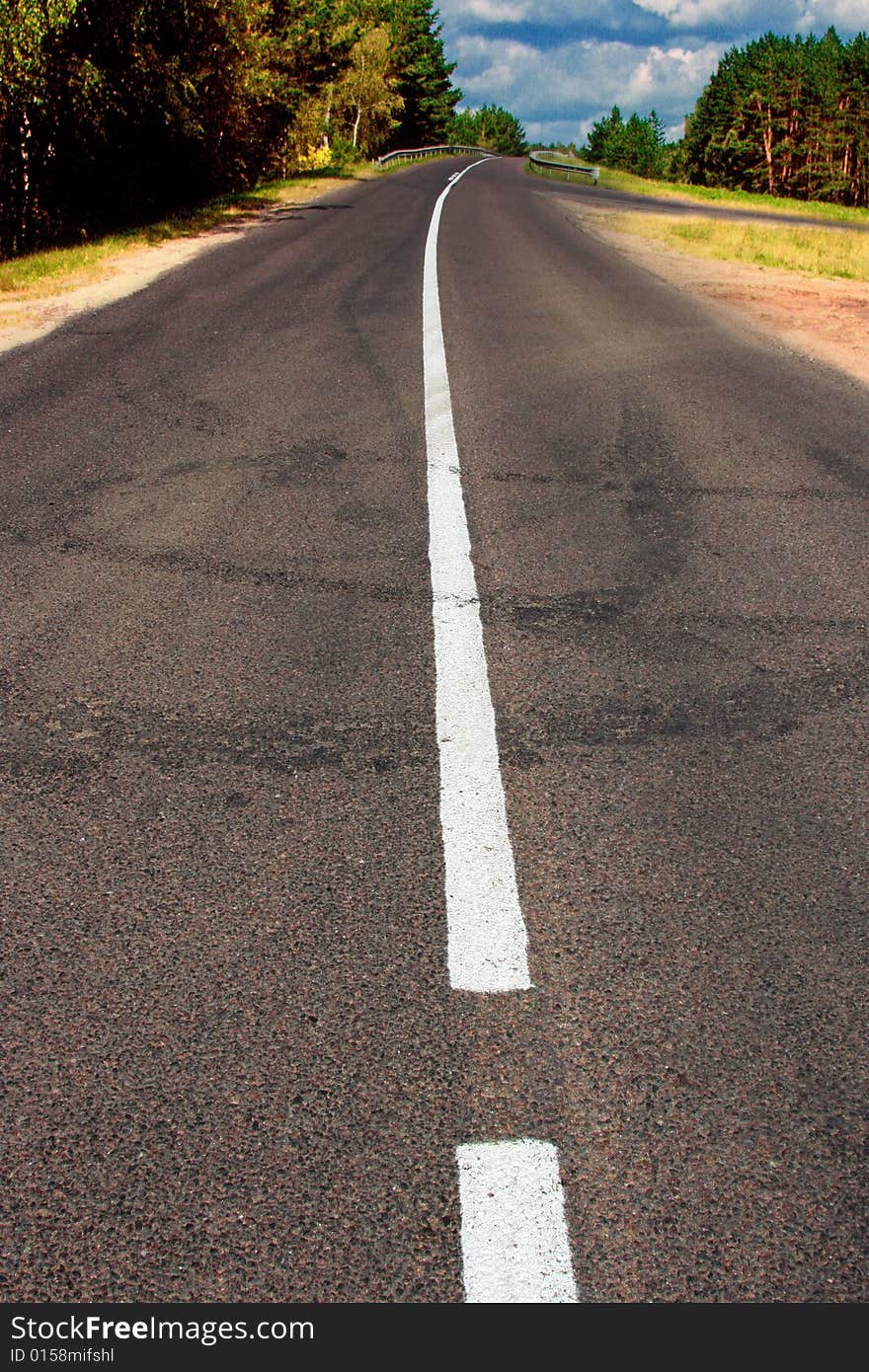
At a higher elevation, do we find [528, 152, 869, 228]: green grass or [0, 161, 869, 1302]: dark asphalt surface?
[528, 152, 869, 228]: green grass

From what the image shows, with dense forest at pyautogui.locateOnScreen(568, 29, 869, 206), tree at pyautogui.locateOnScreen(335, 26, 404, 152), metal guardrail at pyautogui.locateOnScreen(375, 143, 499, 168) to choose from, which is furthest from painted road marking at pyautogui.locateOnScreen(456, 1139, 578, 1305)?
dense forest at pyautogui.locateOnScreen(568, 29, 869, 206)

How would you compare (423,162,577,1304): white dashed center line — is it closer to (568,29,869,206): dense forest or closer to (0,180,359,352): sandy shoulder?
(0,180,359,352): sandy shoulder

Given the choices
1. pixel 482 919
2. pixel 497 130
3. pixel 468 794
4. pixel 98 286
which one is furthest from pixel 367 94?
pixel 497 130

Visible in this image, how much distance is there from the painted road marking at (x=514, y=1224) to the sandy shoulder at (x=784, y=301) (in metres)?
9.33

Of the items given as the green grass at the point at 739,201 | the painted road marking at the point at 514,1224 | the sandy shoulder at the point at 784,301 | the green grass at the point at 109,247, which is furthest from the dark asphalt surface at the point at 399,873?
the green grass at the point at 739,201

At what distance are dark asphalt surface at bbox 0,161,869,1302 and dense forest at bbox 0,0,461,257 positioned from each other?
13.0 metres

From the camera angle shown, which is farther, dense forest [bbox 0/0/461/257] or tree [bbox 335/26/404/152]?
tree [bbox 335/26/404/152]

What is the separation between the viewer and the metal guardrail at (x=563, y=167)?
5022 centimetres

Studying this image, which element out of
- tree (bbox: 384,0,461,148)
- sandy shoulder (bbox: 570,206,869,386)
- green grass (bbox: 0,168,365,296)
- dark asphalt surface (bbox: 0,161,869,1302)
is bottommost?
dark asphalt surface (bbox: 0,161,869,1302)

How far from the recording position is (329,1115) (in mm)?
2023

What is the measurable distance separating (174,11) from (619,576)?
2026cm

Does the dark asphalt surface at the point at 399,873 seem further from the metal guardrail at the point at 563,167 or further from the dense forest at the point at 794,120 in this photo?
the dense forest at the point at 794,120

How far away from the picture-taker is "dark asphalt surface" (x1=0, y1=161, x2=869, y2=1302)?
6.09 ft
